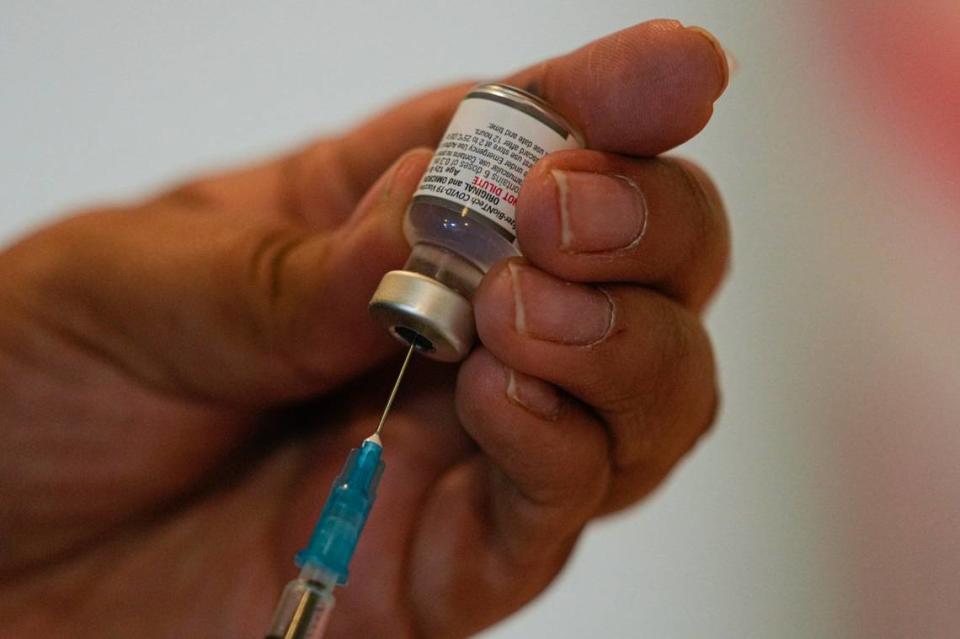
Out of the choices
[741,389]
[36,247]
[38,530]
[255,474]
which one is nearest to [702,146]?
[741,389]

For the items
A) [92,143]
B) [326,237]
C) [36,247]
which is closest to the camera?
[326,237]

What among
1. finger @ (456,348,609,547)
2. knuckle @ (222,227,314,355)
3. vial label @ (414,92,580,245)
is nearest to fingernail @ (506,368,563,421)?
finger @ (456,348,609,547)

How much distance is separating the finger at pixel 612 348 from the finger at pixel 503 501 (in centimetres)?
2

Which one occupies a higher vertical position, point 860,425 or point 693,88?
point 693,88

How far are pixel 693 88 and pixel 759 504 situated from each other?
65cm

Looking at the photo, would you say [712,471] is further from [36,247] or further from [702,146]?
[36,247]

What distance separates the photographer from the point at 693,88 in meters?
0.59

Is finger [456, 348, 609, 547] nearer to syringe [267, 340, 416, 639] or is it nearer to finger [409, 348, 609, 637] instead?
finger [409, 348, 609, 637]

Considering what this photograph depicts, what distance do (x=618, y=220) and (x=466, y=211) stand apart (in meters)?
0.11

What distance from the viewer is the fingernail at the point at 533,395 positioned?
0.62 meters

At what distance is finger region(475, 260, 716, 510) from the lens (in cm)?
58

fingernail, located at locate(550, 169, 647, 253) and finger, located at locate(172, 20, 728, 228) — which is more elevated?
finger, located at locate(172, 20, 728, 228)

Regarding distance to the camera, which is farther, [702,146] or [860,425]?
[702,146]

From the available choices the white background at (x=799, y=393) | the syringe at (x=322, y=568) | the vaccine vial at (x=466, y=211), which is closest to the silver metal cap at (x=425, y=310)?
the vaccine vial at (x=466, y=211)
